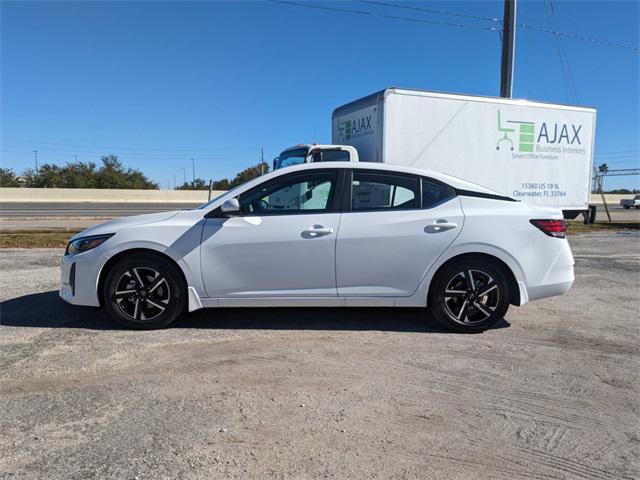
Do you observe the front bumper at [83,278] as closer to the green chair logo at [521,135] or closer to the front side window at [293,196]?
the front side window at [293,196]

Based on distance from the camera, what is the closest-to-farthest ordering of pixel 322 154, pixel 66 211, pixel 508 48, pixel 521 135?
pixel 322 154 → pixel 521 135 → pixel 508 48 → pixel 66 211

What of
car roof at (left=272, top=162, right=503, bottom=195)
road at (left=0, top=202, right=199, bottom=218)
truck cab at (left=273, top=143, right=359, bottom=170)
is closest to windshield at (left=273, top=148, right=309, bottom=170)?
truck cab at (left=273, top=143, right=359, bottom=170)

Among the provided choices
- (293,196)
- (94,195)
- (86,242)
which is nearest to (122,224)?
(86,242)

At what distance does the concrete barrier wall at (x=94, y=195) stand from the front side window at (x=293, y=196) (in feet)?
137

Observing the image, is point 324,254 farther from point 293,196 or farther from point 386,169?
point 386,169

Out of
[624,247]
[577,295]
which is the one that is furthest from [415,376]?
[624,247]

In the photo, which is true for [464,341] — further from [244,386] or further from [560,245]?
[244,386]

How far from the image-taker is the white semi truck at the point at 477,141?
736cm

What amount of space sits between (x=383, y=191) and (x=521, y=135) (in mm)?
5254

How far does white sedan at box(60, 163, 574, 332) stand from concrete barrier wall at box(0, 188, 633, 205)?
1638 inches

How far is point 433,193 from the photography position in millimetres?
4633

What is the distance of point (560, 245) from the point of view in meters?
4.63

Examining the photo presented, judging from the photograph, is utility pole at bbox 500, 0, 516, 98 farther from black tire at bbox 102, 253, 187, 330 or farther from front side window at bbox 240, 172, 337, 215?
black tire at bbox 102, 253, 187, 330

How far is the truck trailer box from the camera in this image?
7.39 meters
